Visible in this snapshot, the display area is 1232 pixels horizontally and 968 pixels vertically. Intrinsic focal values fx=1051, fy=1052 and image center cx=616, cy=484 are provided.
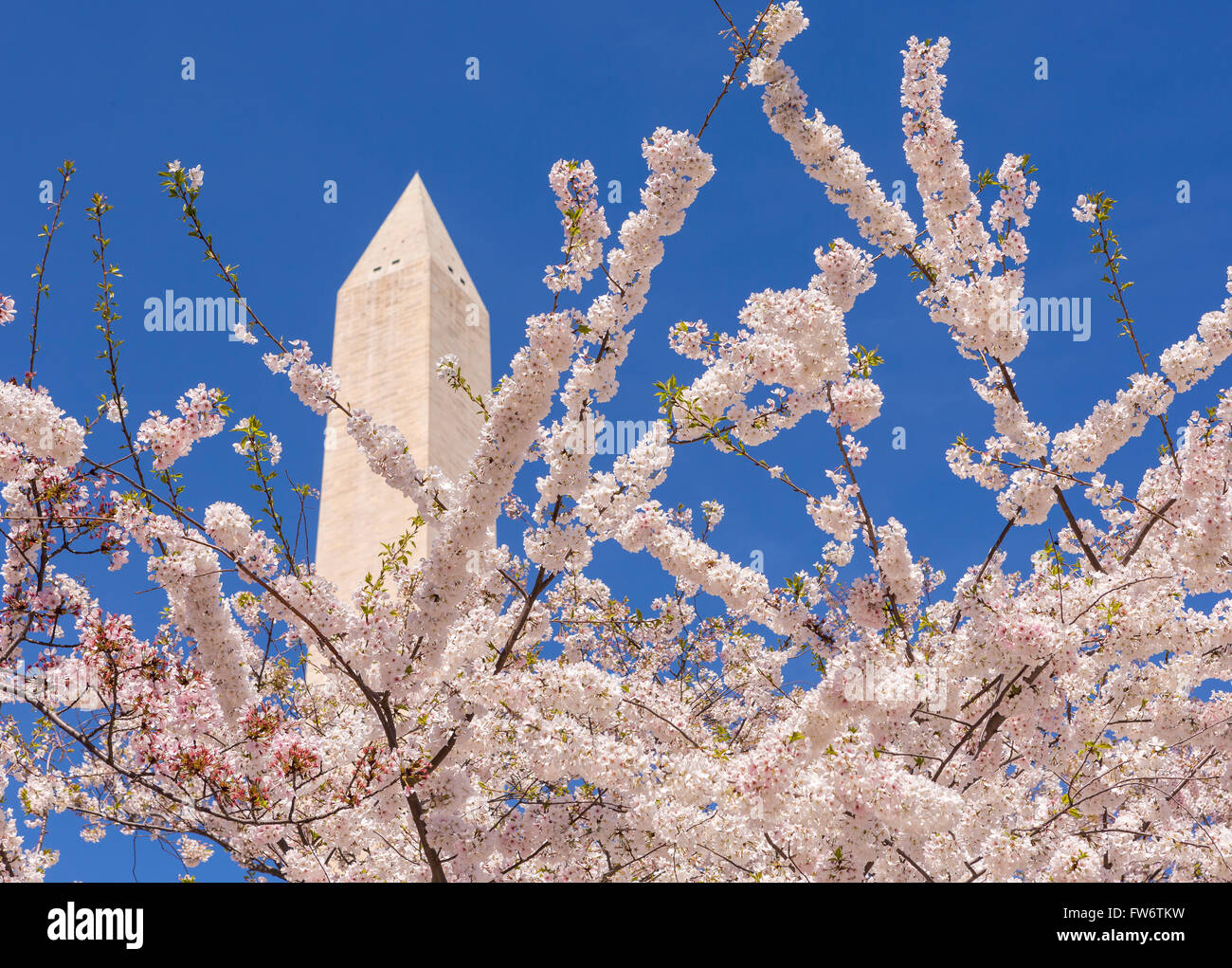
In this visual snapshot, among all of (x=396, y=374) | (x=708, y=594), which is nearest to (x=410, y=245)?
(x=396, y=374)

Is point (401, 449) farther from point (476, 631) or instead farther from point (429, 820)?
point (429, 820)

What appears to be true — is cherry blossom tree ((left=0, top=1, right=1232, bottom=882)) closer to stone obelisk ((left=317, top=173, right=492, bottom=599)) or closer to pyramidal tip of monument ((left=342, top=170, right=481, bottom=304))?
stone obelisk ((left=317, top=173, right=492, bottom=599))

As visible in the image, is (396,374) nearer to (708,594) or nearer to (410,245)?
(410,245)

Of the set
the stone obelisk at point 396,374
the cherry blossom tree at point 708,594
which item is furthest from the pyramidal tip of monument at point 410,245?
the cherry blossom tree at point 708,594

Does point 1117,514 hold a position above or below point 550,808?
above

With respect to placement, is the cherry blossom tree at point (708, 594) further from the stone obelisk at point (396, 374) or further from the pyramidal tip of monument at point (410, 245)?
the pyramidal tip of monument at point (410, 245)
